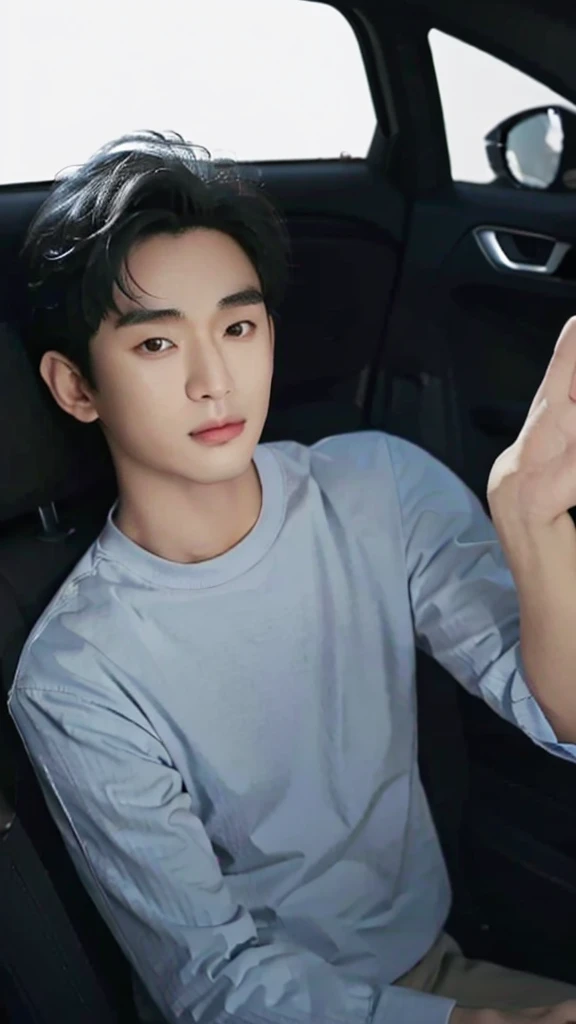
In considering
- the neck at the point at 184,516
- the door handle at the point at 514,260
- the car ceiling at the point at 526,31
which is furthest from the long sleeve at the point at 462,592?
the door handle at the point at 514,260

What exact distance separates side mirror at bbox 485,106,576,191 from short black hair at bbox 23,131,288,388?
643 millimetres

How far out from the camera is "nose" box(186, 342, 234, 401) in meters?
1.12

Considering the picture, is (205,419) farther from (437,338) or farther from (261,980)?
(437,338)

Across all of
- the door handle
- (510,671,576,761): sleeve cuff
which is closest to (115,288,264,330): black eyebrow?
(510,671,576,761): sleeve cuff

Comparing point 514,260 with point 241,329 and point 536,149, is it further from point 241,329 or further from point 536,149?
point 241,329

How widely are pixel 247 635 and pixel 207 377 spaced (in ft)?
0.92

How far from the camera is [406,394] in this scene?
1.92 metres

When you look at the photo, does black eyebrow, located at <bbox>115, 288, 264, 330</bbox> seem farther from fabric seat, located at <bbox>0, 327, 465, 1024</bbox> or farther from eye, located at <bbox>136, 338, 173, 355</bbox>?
fabric seat, located at <bbox>0, 327, 465, 1024</bbox>

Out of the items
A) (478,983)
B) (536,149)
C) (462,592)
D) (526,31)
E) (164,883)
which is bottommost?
(478,983)

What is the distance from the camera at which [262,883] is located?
1.26m

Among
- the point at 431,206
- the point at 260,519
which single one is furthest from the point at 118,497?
the point at 431,206

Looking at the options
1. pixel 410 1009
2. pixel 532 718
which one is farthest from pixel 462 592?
pixel 410 1009

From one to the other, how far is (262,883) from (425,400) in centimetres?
91

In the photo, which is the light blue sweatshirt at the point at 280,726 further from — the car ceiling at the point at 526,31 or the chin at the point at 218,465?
the car ceiling at the point at 526,31
